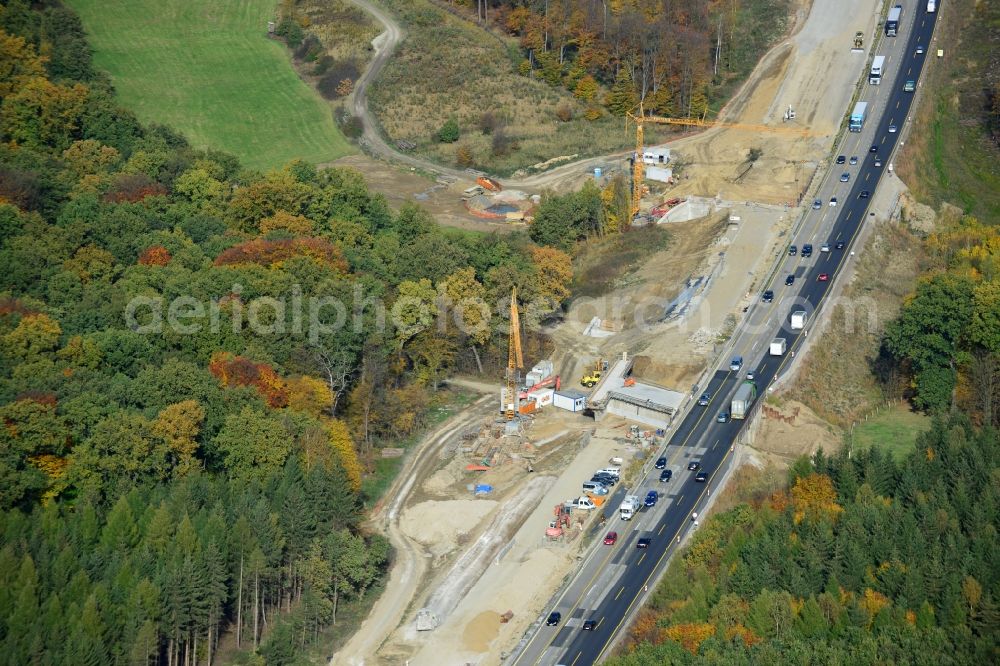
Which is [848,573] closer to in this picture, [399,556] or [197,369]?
[399,556]

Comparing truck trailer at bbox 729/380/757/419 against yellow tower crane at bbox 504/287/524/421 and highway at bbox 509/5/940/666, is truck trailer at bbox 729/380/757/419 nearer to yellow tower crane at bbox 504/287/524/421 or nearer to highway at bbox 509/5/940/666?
highway at bbox 509/5/940/666

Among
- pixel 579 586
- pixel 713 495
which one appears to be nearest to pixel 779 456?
pixel 713 495

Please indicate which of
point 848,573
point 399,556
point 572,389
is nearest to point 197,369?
point 399,556

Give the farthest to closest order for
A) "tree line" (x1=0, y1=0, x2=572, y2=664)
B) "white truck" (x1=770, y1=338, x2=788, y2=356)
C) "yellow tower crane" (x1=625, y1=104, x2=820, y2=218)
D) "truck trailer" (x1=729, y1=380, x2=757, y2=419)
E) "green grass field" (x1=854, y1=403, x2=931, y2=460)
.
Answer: "yellow tower crane" (x1=625, y1=104, x2=820, y2=218) → "white truck" (x1=770, y1=338, x2=788, y2=356) → "green grass field" (x1=854, y1=403, x2=931, y2=460) → "truck trailer" (x1=729, y1=380, x2=757, y2=419) → "tree line" (x1=0, y1=0, x2=572, y2=664)

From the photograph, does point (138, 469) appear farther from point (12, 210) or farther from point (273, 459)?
point (12, 210)

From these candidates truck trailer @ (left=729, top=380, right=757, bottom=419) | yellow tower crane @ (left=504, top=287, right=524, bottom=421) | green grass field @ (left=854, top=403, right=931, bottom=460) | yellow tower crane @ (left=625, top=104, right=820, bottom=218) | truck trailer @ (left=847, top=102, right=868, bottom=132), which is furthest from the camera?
truck trailer @ (left=847, top=102, right=868, bottom=132)

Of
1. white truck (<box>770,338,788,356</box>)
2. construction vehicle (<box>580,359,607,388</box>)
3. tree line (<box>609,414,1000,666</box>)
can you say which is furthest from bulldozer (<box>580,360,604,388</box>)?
tree line (<box>609,414,1000,666</box>)
